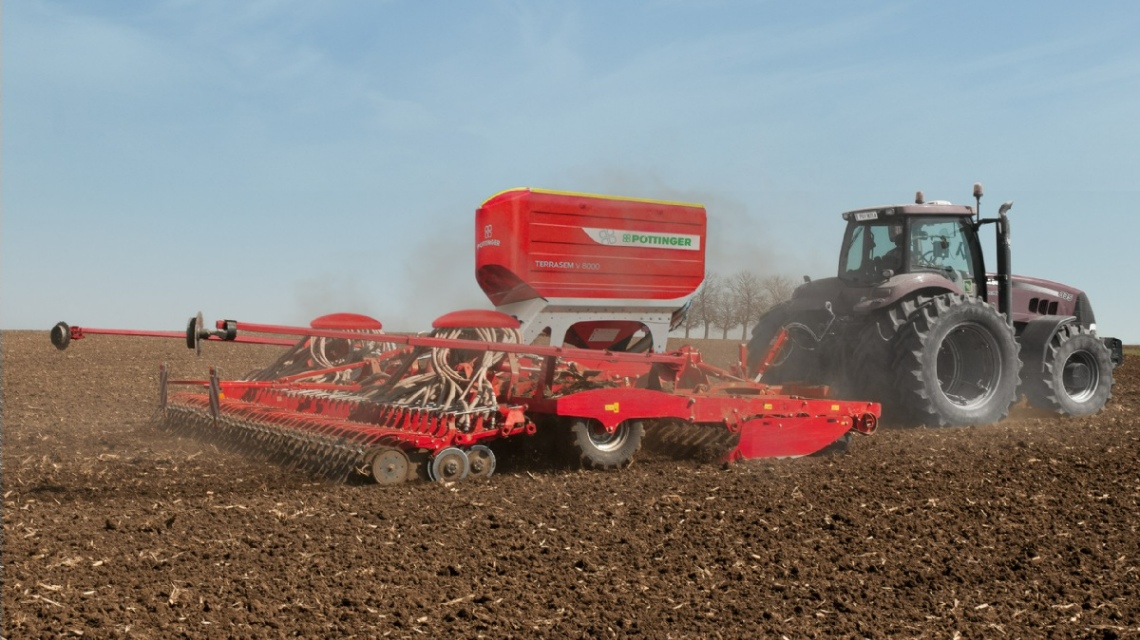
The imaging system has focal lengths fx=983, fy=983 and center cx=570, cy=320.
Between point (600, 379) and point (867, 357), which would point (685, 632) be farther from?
point (867, 357)

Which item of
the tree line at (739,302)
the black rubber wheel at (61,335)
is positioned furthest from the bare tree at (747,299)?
the black rubber wheel at (61,335)

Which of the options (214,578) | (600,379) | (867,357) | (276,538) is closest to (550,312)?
(600,379)

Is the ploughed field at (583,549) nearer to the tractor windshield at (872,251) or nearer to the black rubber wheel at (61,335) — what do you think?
the black rubber wheel at (61,335)

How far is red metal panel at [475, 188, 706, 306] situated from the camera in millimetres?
7892

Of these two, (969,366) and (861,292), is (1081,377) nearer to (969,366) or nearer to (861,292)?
(969,366)

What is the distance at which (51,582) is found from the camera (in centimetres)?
419

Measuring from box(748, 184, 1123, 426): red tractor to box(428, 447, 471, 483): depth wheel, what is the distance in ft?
11.0

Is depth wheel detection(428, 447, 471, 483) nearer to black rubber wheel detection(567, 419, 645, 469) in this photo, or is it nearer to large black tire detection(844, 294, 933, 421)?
black rubber wheel detection(567, 419, 645, 469)

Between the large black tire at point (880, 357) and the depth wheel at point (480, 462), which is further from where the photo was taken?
the large black tire at point (880, 357)

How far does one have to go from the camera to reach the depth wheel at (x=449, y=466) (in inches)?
238

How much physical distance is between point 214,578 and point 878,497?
3800mm

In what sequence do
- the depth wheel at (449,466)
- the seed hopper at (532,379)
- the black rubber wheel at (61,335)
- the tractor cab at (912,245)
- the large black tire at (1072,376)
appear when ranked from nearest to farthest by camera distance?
the black rubber wheel at (61,335)
the depth wheel at (449,466)
the seed hopper at (532,379)
the tractor cab at (912,245)
the large black tire at (1072,376)

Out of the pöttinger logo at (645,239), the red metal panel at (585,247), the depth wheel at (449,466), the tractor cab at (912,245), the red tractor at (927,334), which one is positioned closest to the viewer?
the depth wheel at (449,466)

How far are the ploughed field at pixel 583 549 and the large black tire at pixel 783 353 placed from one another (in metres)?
1.99
